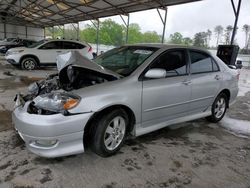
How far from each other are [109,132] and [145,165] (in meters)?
0.60

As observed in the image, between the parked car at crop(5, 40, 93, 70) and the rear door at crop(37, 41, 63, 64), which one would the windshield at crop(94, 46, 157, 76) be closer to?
the parked car at crop(5, 40, 93, 70)

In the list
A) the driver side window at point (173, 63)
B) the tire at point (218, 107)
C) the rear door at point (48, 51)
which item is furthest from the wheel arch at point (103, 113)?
the rear door at point (48, 51)

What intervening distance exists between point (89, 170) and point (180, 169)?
1086mm

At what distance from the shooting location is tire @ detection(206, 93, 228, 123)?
14.8ft

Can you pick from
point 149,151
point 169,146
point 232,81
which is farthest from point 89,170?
point 232,81

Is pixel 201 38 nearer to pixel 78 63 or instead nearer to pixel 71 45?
pixel 71 45

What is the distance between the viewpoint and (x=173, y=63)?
11.9 ft

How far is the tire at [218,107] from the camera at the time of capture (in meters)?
4.50

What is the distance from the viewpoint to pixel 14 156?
9.54ft

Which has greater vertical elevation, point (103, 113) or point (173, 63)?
point (173, 63)

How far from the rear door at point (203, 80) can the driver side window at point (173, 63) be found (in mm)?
202

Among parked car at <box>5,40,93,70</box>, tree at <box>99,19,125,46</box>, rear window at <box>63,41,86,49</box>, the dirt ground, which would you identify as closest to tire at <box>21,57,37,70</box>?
parked car at <box>5,40,93,70</box>

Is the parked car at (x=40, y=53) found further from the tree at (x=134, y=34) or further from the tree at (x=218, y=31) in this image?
the tree at (x=134, y=34)

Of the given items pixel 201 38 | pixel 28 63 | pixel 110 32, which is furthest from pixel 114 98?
pixel 110 32
